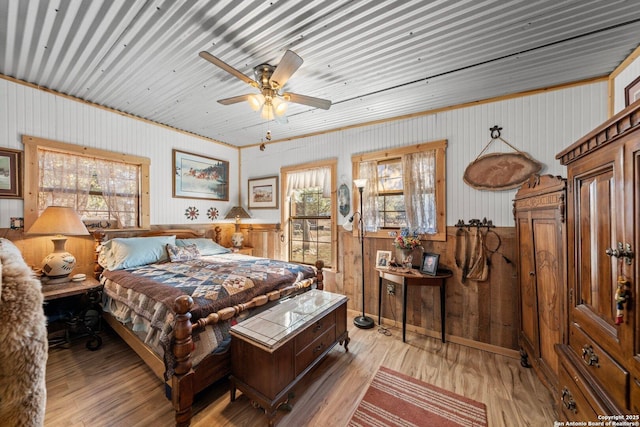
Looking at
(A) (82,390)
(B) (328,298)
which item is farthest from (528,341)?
(A) (82,390)

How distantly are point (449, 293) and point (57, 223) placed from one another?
4280 millimetres

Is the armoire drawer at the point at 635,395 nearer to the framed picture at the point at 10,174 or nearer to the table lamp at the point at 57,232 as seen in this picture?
the table lamp at the point at 57,232

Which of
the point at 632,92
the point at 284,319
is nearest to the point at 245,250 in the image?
the point at 284,319

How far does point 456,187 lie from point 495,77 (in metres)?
1.14

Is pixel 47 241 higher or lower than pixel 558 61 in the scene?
lower

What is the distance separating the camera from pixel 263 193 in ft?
15.1

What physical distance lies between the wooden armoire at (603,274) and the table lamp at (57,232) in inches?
160

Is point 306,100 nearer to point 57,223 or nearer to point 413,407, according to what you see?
point 413,407

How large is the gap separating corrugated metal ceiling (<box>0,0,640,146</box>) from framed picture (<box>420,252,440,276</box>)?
1.78 m

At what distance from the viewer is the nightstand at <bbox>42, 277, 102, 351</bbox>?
2.54 meters

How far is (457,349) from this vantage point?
8.86ft

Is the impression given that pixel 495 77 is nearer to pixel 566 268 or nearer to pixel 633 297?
pixel 566 268

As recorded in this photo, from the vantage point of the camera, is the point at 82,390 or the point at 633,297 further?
the point at 82,390

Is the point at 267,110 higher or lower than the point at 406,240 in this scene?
higher
